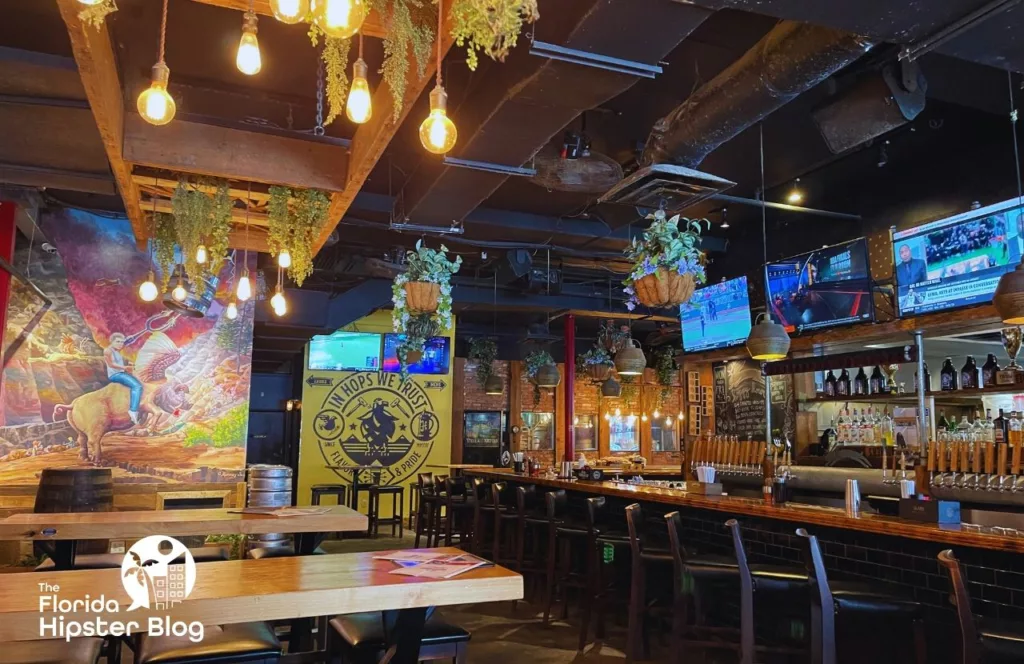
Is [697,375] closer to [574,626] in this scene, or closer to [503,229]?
[503,229]

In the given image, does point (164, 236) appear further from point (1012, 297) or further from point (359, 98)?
point (1012, 297)

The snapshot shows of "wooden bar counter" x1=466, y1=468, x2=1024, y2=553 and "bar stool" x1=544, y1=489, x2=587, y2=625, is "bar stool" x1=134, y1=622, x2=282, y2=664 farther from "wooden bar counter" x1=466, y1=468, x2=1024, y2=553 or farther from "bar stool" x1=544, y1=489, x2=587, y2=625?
"bar stool" x1=544, y1=489, x2=587, y2=625

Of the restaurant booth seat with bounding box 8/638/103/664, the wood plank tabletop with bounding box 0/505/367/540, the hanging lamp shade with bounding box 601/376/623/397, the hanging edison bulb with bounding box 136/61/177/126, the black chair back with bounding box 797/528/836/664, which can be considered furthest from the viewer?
the hanging lamp shade with bounding box 601/376/623/397

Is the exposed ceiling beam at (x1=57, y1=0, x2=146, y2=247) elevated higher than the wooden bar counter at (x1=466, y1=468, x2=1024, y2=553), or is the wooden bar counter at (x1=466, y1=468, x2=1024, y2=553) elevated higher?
the exposed ceiling beam at (x1=57, y1=0, x2=146, y2=247)

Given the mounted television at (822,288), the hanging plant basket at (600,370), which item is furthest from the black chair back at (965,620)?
the hanging plant basket at (600,370)

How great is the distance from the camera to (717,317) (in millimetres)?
7562

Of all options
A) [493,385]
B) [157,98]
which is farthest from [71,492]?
[493,385]

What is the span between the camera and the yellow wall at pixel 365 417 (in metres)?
12.4

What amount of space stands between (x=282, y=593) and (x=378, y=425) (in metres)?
10.7

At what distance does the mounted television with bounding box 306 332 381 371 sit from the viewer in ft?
41.3

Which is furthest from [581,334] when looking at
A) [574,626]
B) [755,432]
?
[574,626]

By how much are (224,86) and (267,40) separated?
0.83 m

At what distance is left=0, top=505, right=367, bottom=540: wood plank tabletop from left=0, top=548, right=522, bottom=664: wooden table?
1.30 meters

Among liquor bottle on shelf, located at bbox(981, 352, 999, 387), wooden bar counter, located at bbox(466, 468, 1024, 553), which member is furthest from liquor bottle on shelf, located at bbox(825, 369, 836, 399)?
wooden bar counter, located at bbox(466, 468, 1024, 553)
